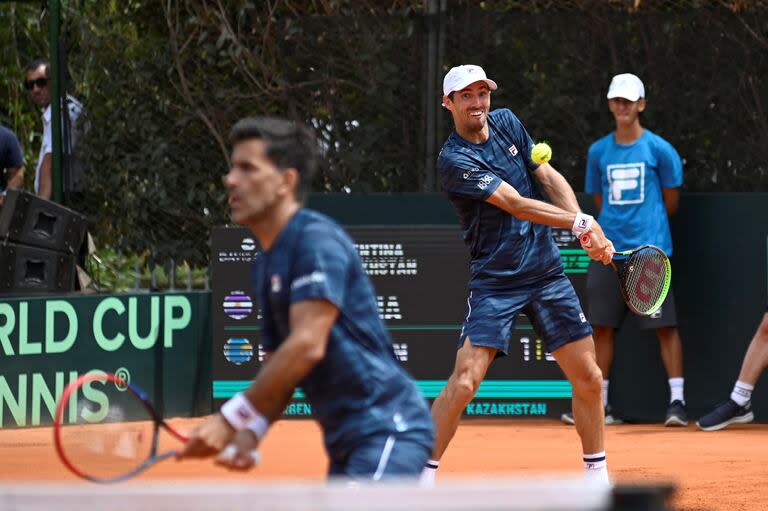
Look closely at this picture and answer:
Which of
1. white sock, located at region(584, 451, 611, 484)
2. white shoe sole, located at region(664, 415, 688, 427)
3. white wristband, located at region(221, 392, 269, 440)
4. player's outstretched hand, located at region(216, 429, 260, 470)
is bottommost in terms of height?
white shoe sole, located at region(664, 415, 688, 427)

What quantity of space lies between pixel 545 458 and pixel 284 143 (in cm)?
524

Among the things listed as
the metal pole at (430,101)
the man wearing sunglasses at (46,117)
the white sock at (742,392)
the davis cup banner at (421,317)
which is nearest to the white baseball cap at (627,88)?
the davis cup banner at (421,317)

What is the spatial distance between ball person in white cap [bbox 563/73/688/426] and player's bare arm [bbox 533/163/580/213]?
10.3ft

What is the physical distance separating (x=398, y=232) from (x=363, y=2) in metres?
1.68

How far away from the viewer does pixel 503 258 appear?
6.70 metres

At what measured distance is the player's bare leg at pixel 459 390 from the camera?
657 centimetres

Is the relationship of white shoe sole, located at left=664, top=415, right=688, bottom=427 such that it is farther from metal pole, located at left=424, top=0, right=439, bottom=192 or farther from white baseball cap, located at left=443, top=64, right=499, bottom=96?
white baseball cap, located at left=443, top=64, right=499, bottom=96

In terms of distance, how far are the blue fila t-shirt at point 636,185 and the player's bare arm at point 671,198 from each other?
35 millimetres

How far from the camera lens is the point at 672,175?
10.0 meters

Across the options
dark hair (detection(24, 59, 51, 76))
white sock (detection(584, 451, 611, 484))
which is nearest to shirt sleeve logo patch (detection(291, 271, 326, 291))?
white sock (detection(584, 451, 611, 484))

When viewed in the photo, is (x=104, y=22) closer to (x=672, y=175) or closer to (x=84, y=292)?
(x=84, y=292)

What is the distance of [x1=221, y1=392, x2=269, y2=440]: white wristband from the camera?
12.1 ft

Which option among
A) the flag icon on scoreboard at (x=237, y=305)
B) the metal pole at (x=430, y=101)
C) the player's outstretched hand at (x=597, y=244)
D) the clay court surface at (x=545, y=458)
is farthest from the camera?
the metal pole at (x=430, y=101)

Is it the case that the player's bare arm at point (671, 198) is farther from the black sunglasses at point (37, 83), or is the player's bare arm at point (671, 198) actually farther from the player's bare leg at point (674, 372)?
the black sunglasses at point (37, 83)
